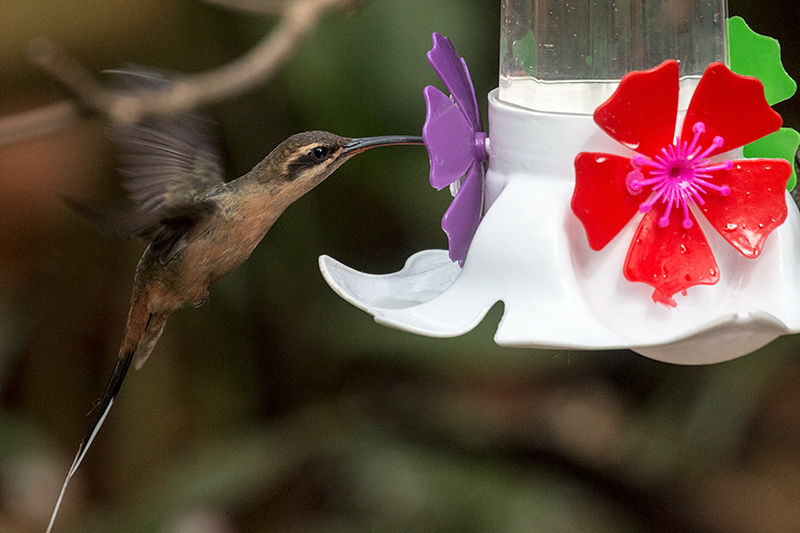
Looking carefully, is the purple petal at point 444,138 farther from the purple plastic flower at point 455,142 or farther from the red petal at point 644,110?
the red petal at point 644,110

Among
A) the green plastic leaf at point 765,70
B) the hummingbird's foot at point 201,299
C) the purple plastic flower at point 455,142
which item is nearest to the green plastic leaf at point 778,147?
the green plastic leaf at point 765,70

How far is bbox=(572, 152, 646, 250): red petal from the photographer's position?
0.99 meters

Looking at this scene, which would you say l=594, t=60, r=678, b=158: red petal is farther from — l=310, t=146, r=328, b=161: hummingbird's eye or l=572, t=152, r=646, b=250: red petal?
l=310, t=146, r=328, b=161: hummingbird's eye

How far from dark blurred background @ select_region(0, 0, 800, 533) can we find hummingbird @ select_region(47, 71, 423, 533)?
2.96 feet

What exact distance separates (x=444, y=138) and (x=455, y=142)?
5 centimetres

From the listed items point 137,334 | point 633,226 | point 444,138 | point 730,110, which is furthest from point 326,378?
point 730,110

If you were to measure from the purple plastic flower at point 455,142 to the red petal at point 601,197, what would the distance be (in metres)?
0.20

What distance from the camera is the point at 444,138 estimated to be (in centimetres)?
113

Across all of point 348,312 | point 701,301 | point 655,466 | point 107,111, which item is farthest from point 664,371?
point 107,111

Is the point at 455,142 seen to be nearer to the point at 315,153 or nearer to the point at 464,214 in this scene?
the point at 464,214

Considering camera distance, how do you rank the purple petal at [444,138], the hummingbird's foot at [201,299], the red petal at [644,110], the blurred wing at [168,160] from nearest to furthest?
the red petal at [644,110]
the purple petal at [444,138]
the blurred wing at [168,160]
the hummingbird's foot at [201,299]

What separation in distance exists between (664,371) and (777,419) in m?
0.61

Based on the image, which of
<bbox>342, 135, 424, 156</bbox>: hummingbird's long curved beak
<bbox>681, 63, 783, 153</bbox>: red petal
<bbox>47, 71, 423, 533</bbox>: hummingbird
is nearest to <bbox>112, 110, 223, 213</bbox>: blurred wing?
<bbox>47, 71, 423, 533</bbox>: hummingbird

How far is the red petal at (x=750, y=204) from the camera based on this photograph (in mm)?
994
